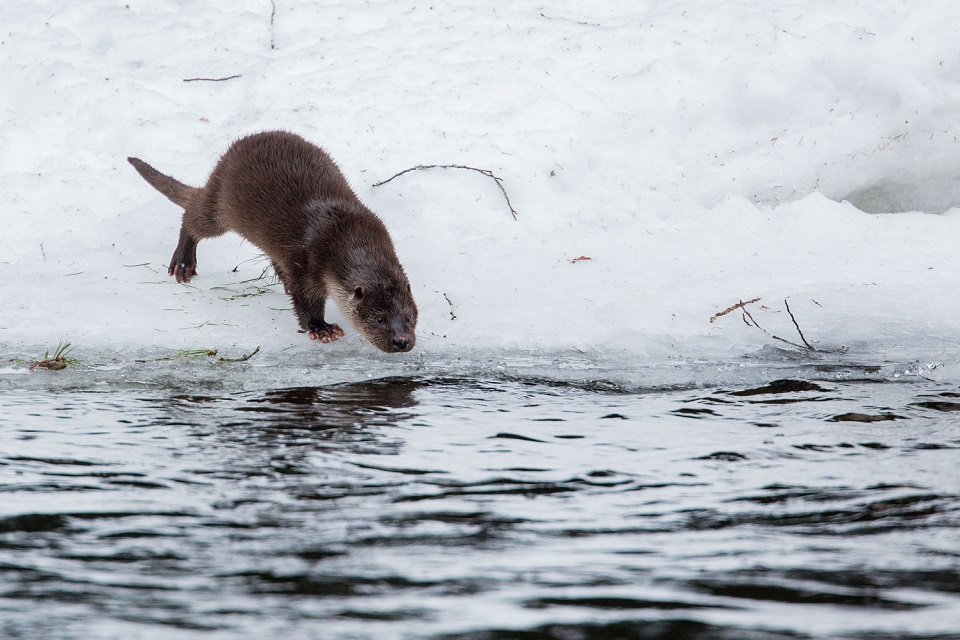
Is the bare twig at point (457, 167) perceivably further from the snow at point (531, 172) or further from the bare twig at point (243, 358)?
the bare twig at point (243, 358)

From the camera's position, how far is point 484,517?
2260mm

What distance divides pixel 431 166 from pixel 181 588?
421cm

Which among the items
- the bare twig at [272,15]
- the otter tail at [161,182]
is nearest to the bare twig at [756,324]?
the otter tail at [161,182]

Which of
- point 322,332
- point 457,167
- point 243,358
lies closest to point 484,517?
point 243,358

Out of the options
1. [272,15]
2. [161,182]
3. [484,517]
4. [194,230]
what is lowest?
[484,517]

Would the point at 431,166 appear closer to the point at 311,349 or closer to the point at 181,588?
the point at 311,349

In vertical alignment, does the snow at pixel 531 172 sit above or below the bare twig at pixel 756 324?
above

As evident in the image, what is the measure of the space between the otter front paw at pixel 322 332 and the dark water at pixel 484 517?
3.39 ft

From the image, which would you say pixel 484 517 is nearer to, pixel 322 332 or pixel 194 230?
pixel 322 332

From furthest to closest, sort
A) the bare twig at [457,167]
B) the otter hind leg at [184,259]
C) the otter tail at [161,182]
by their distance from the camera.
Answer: the bare twig at [457,167], the otter tail at [161,182], the otter hind leg at [184,259]

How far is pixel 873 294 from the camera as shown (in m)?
4.36

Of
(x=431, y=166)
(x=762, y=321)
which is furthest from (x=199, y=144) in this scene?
(x=762, y=321)

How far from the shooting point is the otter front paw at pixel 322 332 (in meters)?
4.47

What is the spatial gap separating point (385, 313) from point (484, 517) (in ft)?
6.96
